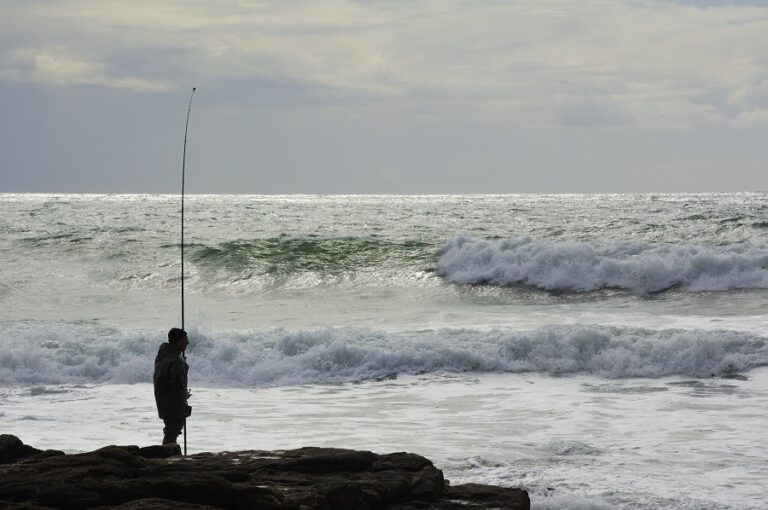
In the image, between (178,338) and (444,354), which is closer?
(178,338)

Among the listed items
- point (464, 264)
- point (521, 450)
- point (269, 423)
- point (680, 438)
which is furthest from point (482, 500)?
point (464, 264)

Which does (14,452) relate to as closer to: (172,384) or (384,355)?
(172,384)

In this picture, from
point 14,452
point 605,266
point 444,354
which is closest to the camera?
point 14,452

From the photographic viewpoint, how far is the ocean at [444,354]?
7.70 m

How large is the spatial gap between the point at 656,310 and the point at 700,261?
3749 mm

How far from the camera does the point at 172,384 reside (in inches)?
254

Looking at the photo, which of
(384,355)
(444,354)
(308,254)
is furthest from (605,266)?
(384,355)

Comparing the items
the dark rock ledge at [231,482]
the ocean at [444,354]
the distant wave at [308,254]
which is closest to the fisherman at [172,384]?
the dark rock ledge at [231,482]

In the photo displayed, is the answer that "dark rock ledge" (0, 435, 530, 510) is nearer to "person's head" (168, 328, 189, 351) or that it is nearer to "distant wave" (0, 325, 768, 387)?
"person's head" (168, 328, 189, 351)

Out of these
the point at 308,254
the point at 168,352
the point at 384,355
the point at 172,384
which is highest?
the point at 308,254

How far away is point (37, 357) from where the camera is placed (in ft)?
40.3

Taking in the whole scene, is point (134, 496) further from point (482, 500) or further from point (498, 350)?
point (498, 350)

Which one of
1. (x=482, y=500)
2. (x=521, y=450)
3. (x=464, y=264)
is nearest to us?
(x=482, y=500)

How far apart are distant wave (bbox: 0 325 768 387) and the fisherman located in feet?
16.7
